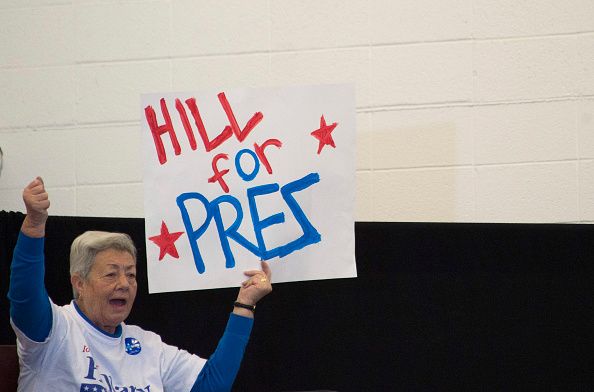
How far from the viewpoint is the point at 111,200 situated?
303 cm

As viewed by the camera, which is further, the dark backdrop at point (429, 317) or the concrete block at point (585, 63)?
the concrete block at point (585, 63)

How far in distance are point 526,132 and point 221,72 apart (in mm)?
954

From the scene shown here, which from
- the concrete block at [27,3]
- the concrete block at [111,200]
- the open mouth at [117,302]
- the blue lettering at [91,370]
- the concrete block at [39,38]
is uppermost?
the concrete block at [27,3]

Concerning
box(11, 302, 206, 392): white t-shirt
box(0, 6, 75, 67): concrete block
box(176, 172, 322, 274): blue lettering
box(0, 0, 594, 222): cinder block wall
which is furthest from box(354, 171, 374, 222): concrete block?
box(0, 6, 75, 67): concrete block

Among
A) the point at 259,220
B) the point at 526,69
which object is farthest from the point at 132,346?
the point at 526,69

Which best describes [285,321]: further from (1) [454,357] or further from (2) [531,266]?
(2) [531,266]

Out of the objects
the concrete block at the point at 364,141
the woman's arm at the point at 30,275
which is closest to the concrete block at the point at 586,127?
the concrete block at the point at 364,141

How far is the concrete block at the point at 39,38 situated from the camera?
3.08 meters

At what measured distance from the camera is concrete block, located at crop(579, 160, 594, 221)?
290 centimetres

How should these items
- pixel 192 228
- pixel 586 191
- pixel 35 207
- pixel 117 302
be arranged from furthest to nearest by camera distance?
pixel 586 191
pixel 192 228
pixel 117 302
pixel 35 207

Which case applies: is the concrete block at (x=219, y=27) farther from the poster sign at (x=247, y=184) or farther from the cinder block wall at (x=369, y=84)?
the poster sign at (x=247, y=184)

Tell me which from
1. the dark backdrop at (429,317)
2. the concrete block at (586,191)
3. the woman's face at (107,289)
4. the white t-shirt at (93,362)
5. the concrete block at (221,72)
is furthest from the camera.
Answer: the concrete block at (221,72)

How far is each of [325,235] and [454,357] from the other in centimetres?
55

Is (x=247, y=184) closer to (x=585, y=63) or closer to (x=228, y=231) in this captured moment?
(x=228, y=231)
